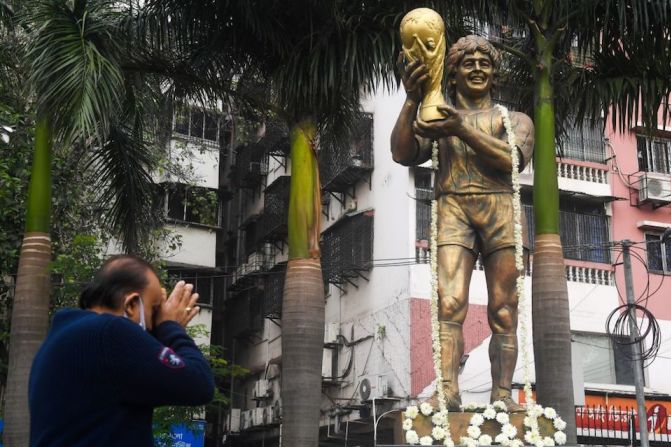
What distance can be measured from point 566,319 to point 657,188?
14141 millimetres

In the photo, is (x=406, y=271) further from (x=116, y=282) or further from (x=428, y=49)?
(x=116, y=282)

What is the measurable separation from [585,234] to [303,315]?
44.3 ft

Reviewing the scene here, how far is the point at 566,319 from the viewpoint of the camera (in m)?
9.59

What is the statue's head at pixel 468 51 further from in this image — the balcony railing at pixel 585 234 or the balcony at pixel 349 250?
the balcony railing at pixel 585 234

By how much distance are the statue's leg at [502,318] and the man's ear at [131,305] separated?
154 inches

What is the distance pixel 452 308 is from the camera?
260 inches

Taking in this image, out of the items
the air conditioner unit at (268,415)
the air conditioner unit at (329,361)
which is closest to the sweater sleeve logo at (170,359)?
the air conditioner unit at (329,361)

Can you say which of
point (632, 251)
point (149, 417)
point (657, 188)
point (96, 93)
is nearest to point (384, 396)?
point (632, 251)

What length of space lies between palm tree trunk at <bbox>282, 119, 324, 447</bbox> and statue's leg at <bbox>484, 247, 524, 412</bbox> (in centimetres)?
370

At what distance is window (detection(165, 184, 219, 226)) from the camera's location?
67.7 ft

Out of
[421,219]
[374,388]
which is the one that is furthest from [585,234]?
[374,388]

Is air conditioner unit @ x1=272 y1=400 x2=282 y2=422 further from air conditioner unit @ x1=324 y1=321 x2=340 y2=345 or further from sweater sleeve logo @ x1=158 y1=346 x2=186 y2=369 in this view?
sweater sleeve logo @ x1=158 y1=346 x2=186 y2=369

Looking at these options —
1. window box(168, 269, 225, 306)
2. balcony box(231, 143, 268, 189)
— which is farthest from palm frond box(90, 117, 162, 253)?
balcony box(231, 143, 268, 189)

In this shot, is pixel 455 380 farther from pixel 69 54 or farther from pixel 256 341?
pixel 256 341
